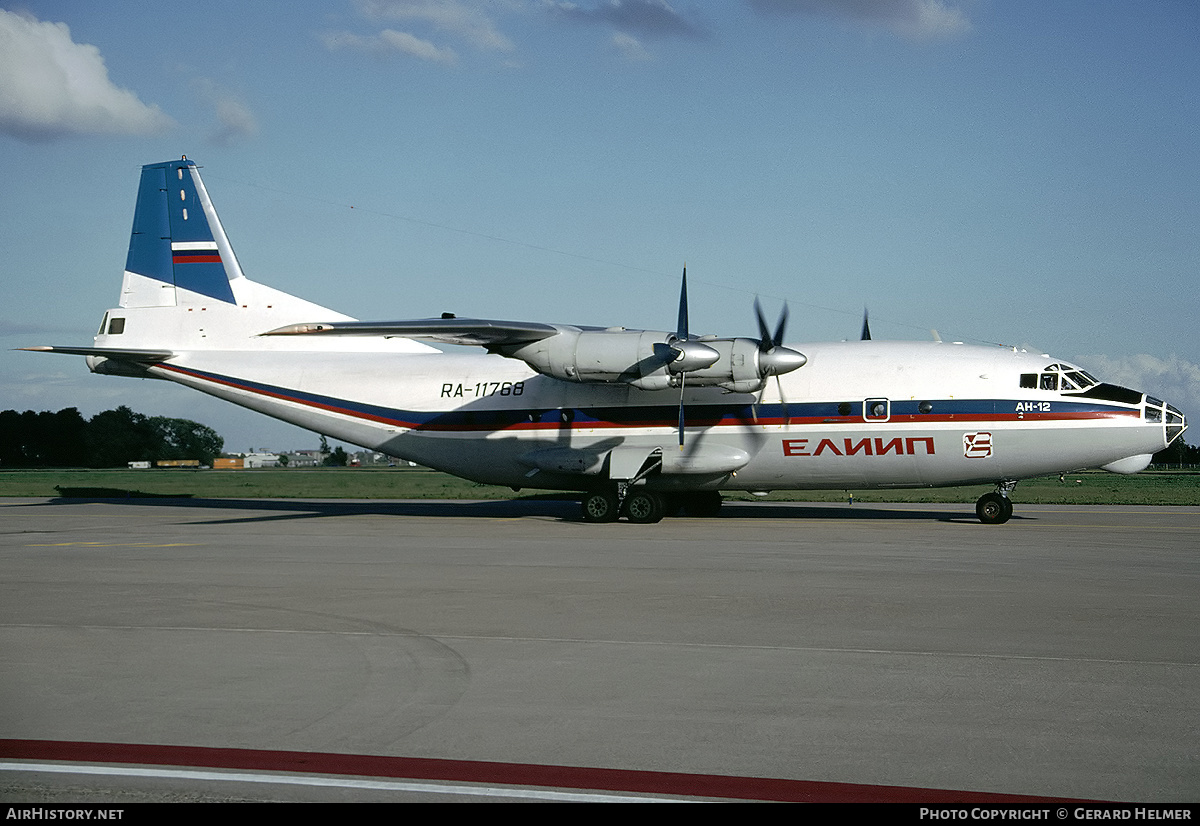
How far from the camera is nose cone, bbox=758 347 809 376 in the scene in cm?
2409

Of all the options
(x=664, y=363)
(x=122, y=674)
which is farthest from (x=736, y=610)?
(x=664, y=363)

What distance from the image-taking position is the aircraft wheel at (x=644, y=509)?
25812 mm

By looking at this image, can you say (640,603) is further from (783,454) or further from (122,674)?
(783,454)

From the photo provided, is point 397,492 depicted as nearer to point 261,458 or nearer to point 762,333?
point 762,333

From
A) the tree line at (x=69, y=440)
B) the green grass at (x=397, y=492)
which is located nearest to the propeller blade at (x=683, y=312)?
the green grass at (x=397, y=492)

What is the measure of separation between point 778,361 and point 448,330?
789 cm

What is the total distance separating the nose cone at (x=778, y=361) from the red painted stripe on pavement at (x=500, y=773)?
1906 centimetres

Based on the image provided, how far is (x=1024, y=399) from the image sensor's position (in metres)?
23.9

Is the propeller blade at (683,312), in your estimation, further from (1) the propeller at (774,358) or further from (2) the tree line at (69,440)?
(2) the tree line at (69,440)

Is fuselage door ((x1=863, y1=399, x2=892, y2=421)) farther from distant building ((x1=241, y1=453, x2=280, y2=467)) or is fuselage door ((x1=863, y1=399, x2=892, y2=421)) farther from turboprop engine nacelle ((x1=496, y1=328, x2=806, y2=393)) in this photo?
distant building ((x1=241, y1=453, x2=280, y2=467))

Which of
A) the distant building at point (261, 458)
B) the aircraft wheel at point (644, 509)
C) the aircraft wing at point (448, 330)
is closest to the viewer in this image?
the aircraft wing at point (448, 330)

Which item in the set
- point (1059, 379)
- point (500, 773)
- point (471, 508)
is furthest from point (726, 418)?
point (500, 773)

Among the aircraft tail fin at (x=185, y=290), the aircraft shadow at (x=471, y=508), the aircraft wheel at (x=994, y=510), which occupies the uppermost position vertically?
the aircraft tail fin at (x=185, y=290)

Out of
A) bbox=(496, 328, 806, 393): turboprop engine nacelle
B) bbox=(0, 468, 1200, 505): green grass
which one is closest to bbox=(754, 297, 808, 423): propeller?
bbox=(496, 328, 806, 393): turboprop engine nacelle
